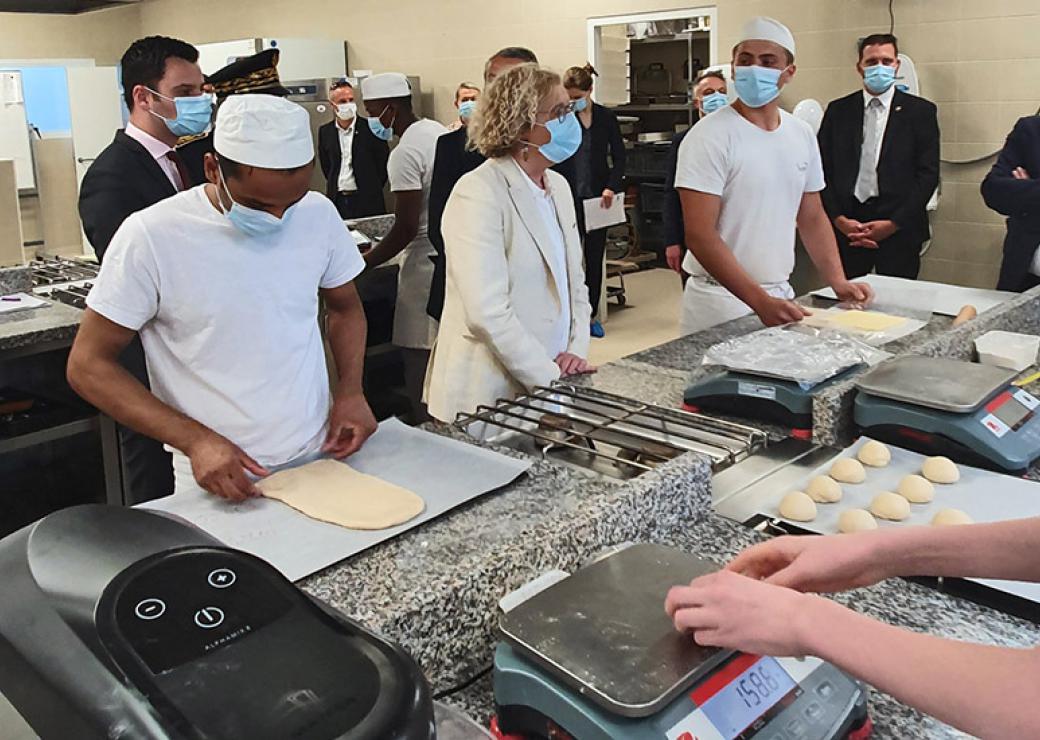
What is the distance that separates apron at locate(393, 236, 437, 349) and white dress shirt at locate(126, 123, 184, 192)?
1.01 metres

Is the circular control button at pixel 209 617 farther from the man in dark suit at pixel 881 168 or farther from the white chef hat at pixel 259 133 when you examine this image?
the man in dark suit at pixel 881 168

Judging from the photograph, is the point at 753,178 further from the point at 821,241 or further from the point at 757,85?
the point at 821,241

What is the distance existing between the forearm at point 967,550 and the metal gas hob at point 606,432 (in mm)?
412

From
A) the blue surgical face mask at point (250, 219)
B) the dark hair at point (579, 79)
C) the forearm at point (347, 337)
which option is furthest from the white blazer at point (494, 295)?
the dark hair at point (579, 79)

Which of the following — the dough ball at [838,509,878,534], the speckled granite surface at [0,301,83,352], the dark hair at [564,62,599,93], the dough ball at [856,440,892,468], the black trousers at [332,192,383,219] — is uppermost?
the dark hair at [564,62,599,93]

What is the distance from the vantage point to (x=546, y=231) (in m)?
2.04

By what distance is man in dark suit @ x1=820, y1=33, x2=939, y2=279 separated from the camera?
4273 mm

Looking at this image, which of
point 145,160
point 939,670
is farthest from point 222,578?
point 145,160

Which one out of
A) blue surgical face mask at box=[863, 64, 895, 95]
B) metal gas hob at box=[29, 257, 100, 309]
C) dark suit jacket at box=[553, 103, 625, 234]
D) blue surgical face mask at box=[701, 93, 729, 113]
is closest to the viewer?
metal gas hob at box=[29, 257, 100, 309]

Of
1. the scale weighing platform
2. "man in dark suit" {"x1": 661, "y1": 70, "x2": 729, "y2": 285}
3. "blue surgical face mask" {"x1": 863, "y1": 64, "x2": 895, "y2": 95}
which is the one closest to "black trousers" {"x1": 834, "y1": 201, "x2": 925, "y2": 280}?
"blue surgical face mask" {"x1": 863, "y1": 64, "x2": 895, "y2": 95}

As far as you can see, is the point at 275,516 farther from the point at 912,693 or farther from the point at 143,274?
the point at 912,693

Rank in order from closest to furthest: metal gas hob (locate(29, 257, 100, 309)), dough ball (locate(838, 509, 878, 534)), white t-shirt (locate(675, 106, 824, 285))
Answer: dough ball (locate(838, 509, 878, 534))
white t-shirt (locate(675, 106, 824, 285))
metal gas hob (locate(29, 257, 100, 309))

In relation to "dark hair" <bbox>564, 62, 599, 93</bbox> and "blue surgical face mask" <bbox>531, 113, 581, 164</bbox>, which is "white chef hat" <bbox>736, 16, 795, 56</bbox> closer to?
→ "blue surgical face mask" <bbox>531, 113, 581, 164</bbox>

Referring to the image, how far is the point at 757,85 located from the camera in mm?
2535
